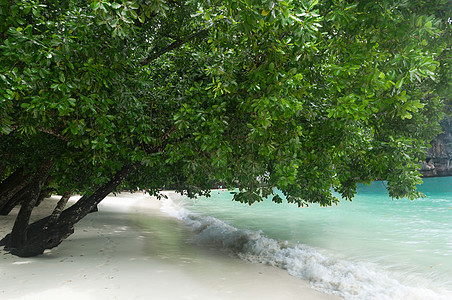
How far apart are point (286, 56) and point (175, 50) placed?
5086 mm

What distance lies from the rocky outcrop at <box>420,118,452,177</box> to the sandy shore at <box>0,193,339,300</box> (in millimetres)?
69737

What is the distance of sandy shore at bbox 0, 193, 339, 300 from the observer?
6.55 metres

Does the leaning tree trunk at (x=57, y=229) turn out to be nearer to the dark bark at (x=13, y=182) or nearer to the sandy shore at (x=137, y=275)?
the sandy shore at (x=137, y=275)

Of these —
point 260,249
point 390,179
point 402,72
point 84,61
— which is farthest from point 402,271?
point 84,61

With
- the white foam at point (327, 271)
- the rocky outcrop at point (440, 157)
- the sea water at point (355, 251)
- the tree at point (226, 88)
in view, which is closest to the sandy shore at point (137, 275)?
the white foam at point (327, 271)

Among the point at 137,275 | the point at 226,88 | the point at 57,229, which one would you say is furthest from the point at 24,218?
the point at 226,88

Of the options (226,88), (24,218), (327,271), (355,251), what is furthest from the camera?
(355,251)

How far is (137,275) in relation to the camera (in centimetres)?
773

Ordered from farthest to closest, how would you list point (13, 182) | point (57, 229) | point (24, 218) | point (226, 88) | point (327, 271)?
point (13, 182)
point (327, 271)
point (57, 229)
point (24, 218)
point (226, 88)

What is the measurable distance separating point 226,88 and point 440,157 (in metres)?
79.7

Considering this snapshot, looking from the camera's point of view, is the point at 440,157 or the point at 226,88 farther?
the point at 440,157

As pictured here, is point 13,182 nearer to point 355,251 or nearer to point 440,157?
point 355,251

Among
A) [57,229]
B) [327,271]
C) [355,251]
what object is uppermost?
[57,229]

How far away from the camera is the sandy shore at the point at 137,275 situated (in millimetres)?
6551
